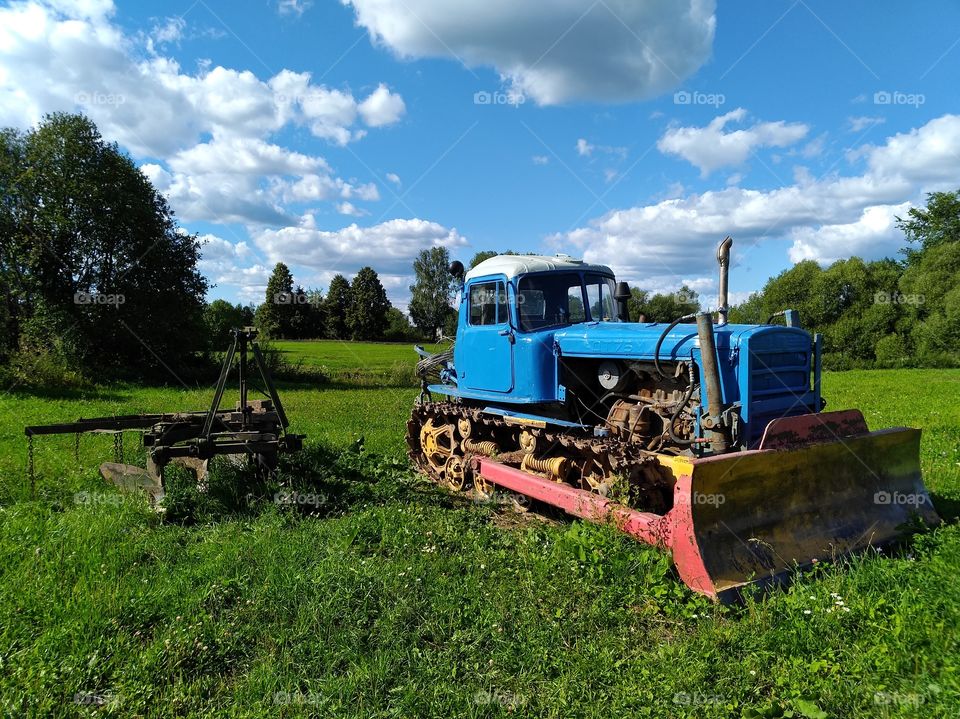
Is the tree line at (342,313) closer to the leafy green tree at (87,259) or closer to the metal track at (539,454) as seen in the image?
the leafy green tree at (87,259)

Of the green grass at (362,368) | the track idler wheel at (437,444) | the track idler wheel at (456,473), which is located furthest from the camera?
the green grass at (362,368)

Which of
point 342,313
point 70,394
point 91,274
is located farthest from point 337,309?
point 70,394

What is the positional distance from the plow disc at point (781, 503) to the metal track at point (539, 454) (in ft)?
0.97

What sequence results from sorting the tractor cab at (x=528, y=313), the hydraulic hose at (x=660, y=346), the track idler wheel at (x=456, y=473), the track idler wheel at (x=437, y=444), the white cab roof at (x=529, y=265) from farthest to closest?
1. the track idler wheel at (x=437, y=444)
2. the track idler wheel at (x=456, y=473)
3. the white cab roof at (x=529, y=265)
4. the tractor cab at (x=528, y=313)
5. the hydraulic hose at (x=660, y=346)

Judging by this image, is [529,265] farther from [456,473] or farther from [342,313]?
[342,313]

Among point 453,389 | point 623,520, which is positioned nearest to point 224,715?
point 623,520

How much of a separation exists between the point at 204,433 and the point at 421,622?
3.70 meters

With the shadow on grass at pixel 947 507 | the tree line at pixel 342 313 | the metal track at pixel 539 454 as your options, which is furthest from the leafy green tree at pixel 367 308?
the shadow on grass at pixel 947 507

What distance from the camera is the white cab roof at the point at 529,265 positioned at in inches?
296

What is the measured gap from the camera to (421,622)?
4289 mm

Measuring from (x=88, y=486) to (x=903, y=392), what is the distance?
23.4 m

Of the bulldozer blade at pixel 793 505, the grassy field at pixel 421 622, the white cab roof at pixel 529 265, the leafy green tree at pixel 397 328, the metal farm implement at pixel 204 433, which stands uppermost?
the leafy green tree at pixel 397 328

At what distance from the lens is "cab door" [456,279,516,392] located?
7.68 meters

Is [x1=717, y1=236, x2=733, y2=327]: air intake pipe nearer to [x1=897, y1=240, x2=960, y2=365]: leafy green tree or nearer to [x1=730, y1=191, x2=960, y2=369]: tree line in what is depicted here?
[x1=730, y1=191, x2=960, y2=369]: tree line
